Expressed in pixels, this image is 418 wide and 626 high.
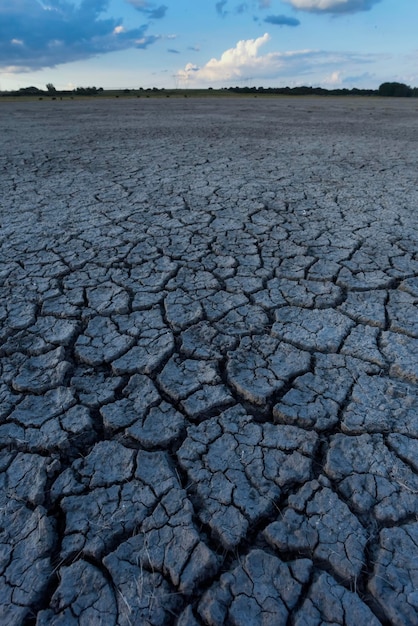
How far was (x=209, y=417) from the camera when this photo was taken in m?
1.65

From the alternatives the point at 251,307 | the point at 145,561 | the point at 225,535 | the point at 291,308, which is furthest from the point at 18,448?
the point at 291,308

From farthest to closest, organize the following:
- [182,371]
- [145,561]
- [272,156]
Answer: [272,156] → [182,371] → [145,561]

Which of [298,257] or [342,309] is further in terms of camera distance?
[298,257]

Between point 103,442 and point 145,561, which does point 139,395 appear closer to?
point 103,442

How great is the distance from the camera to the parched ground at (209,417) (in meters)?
1.13

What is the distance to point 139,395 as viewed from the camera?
176 centimetres

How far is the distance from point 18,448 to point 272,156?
215 inches

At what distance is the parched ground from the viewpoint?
3.72 feet

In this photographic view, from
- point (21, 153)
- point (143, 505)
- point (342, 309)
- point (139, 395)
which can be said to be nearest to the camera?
point (143, 505)

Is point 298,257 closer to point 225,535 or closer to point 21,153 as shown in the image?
point 225,535

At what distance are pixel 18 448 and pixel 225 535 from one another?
2.70 ft

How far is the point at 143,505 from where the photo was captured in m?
1.33

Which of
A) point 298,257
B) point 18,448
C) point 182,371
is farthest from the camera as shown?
point 298,257

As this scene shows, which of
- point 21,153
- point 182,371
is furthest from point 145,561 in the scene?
point 21,153
